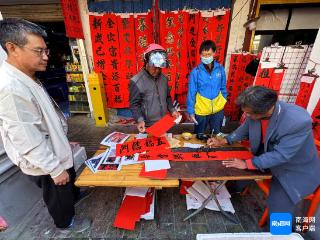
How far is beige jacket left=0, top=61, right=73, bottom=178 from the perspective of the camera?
1495mm

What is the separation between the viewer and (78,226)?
8.13ft

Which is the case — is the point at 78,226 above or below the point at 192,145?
below

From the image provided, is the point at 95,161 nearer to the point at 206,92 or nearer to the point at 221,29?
the point at 206,92

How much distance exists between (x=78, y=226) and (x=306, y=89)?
4487mm

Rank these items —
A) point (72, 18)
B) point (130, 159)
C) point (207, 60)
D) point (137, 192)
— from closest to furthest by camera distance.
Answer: point (130, 159)
point (137, 192)
point (207, 60)
point (72, 18)

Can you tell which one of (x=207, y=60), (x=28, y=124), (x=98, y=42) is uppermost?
(x=98, y=42)

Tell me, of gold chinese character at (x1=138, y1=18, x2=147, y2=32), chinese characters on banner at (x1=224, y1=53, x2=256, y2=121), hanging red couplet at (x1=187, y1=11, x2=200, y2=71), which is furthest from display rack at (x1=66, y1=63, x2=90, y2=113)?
chinese characters on banner at (x1=224, y1=53, x2=256, y2=121)

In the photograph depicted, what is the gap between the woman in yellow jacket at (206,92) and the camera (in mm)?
3074

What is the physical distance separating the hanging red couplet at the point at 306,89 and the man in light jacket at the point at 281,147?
2.06m

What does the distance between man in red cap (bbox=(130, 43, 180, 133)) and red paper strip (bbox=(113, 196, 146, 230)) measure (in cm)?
101

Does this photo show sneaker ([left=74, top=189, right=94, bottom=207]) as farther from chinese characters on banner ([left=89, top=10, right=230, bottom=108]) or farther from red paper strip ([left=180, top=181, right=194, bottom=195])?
chinese characters on banner ([left=89, top=10, right=230, bottom=108])

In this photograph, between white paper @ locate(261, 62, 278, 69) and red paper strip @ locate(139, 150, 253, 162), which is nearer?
red paper strip @ locate(139, 150, 253, 162)

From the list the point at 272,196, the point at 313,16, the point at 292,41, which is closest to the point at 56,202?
the point at 272,196

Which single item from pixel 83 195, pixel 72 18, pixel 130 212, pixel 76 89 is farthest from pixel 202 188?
pixel 76 89
